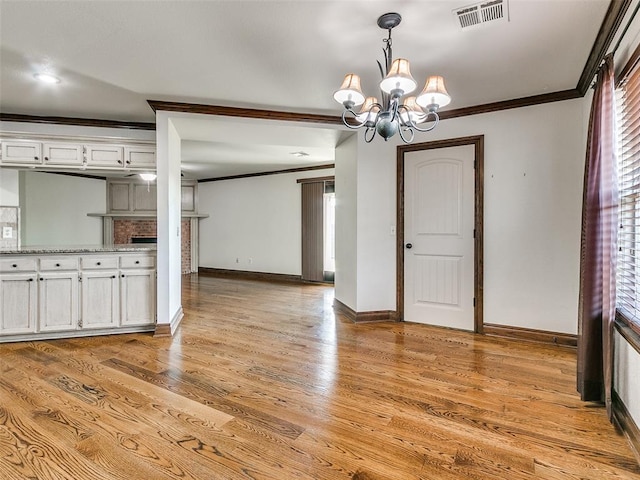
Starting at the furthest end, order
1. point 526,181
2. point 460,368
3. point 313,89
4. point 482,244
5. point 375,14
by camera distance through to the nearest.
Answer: point 482,244, point 526,181, point 313,89, point 460,368, point 375,14

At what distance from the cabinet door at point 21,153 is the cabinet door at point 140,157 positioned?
85 centimetres

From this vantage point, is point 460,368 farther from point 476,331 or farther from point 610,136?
point 610,136

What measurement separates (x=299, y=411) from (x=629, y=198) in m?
2.29

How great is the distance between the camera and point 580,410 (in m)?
2.02

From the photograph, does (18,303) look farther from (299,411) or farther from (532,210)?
(532,210)

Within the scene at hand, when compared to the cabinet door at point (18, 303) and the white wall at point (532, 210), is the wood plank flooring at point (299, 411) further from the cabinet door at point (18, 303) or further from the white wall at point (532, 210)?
the white wall at point (532, 210)

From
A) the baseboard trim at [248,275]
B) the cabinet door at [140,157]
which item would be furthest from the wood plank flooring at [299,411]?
the baseboard trim at [248,275]

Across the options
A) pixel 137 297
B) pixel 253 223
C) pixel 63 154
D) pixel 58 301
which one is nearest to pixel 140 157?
pixel 63 154

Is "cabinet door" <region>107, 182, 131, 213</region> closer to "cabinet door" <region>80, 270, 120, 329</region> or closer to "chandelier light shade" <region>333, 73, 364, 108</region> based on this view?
"cabinet door" <region>80, 270, 120, 329</region>

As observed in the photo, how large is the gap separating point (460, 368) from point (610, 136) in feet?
6.04

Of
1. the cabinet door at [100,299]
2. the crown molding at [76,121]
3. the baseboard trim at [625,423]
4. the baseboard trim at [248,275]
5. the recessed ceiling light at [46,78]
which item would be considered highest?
the recessed ceiling light at [46,78]

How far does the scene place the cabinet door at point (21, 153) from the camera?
139 inches

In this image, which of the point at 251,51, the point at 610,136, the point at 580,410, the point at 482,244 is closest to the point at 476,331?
the point at 482,244

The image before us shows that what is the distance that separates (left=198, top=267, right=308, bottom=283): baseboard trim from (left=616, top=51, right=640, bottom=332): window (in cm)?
540
